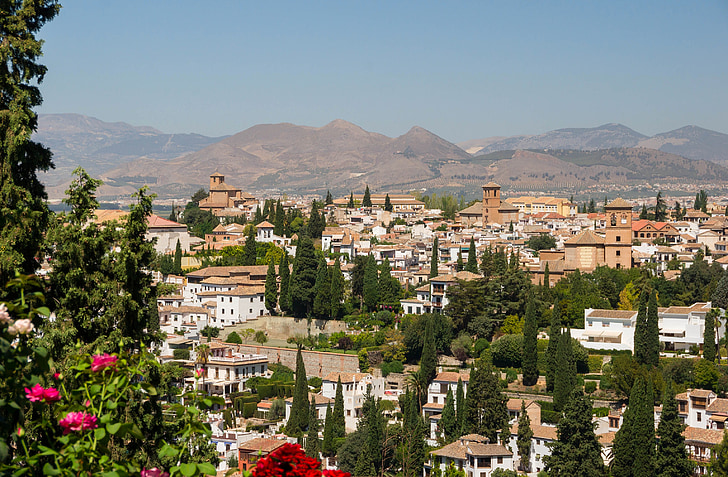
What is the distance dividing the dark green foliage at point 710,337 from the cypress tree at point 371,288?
14851mm

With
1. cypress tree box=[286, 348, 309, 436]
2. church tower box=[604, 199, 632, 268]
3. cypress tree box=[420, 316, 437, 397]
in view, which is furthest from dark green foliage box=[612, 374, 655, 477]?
church tower box=[604, 199, 632, 268]

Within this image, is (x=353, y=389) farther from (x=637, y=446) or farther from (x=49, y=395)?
(x=49, y=395)

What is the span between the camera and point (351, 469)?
29.2 metres

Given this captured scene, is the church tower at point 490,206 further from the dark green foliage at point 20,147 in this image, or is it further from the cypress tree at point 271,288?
the dark green foliage at point 20,147

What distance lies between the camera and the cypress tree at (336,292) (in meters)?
41.0

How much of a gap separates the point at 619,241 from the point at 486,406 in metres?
20.4

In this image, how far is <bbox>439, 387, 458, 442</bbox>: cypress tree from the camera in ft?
102

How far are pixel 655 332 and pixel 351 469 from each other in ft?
42.8

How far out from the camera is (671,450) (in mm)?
25156

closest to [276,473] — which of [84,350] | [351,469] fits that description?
[84,350]

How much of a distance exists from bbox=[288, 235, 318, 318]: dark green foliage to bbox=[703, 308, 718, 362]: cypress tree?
17.5 m

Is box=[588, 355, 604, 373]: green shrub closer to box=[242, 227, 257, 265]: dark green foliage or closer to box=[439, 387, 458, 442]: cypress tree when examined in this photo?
box=[439, 387, 458, 442]: cypress tree

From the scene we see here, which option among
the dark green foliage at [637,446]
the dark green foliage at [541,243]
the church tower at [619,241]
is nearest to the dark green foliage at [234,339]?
the dark green foliage at [637,446]

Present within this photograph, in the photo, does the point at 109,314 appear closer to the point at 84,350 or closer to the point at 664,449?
the point at 84,350
